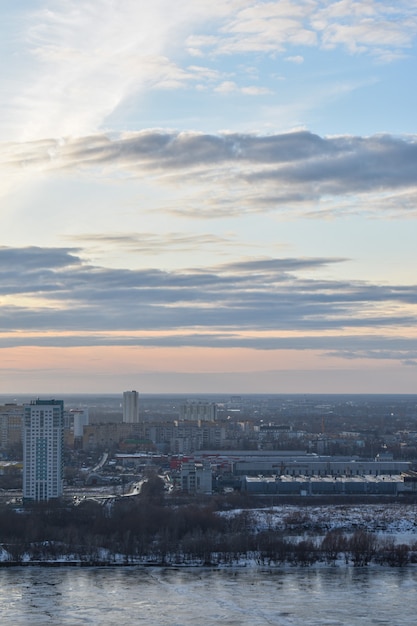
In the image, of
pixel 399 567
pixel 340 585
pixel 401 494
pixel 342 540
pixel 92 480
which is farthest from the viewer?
pixel 92 480

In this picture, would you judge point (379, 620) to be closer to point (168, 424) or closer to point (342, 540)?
point (342, 540)

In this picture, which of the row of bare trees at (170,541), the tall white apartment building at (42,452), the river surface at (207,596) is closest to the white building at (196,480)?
the tall white apartment building at (42,452)

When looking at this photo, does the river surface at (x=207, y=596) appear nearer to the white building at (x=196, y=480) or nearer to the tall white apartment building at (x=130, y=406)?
the white building at (x=196, y=480)

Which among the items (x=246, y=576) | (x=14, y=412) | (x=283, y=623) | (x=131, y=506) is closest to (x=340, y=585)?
(x=246, y=576)

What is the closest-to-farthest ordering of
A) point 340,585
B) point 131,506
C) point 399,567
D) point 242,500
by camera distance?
point 340,585
point 399,567
point 131,506
point 242,500

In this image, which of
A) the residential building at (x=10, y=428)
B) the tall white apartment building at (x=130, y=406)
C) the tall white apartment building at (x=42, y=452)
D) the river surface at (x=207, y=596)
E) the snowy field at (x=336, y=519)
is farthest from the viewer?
the tall white apartment building at (x=130, y=406)

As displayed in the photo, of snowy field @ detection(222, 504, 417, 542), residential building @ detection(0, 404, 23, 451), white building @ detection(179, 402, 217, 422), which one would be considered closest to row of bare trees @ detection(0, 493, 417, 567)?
snowy field @ detection(222, 504, 417, 542)

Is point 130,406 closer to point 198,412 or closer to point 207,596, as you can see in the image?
point 198,412
